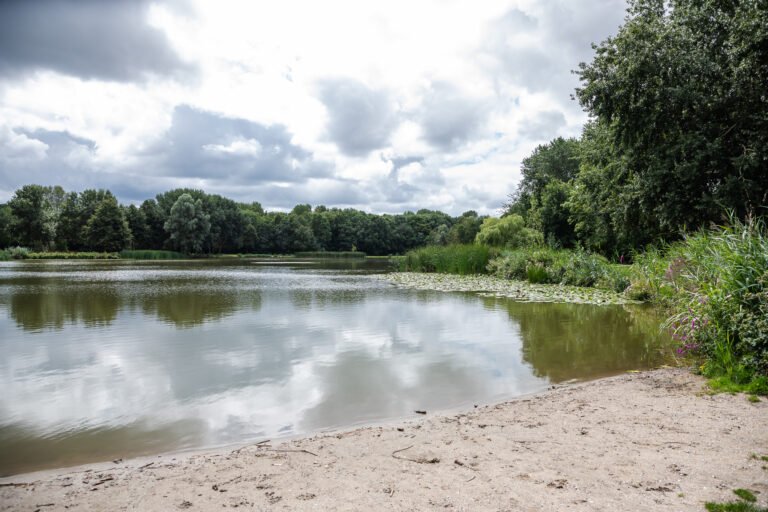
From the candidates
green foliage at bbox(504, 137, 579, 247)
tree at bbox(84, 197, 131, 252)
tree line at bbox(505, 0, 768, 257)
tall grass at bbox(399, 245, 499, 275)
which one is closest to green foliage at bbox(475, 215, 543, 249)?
green foliage at bbox(504, 137, 579, 247)

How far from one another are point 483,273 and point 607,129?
1050 cm

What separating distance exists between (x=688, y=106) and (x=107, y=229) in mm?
71944

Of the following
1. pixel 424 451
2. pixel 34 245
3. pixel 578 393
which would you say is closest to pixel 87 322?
pixel 424 451

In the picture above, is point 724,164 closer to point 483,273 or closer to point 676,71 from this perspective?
point 676,71

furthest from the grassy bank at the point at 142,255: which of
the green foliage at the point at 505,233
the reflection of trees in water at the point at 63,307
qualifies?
the green foliage at the point at 505,233

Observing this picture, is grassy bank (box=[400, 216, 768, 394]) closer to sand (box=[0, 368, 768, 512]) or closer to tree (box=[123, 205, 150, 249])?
sand (box=[0, 368, 768, 512])

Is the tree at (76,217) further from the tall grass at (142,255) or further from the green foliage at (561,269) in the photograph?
the green foliage at (561,269)

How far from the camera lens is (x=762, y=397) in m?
4.71

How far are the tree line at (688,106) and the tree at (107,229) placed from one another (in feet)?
225

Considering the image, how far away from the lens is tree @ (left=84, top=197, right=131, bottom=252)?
212 feet

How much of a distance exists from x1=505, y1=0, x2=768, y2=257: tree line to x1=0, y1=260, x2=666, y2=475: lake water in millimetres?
5332

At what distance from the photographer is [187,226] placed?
71125 mm

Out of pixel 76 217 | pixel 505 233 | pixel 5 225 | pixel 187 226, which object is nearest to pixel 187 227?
pixel 187 226

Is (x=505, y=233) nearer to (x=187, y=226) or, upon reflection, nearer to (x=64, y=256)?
(x=187, y=226)
